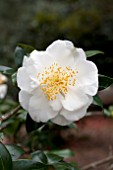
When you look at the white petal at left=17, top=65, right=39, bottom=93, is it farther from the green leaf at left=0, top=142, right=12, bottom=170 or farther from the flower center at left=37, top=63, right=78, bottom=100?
the green leaf at left=0, top=142, right=12, bottom=170

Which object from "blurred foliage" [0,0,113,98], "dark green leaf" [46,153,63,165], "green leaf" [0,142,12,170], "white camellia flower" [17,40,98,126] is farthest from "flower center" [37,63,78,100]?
"blurred foliage" [0,0,113,98]

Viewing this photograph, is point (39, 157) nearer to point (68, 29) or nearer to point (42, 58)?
point (42, 58)

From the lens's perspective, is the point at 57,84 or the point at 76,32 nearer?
the point at 57,84

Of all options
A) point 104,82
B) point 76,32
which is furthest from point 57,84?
point 76,32

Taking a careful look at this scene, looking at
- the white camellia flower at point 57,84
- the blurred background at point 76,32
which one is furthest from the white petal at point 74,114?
the blurred background at point 76,32

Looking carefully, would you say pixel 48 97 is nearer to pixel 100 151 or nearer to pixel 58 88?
pixel 58 88

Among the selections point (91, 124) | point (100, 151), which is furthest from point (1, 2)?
point (100, 151)
